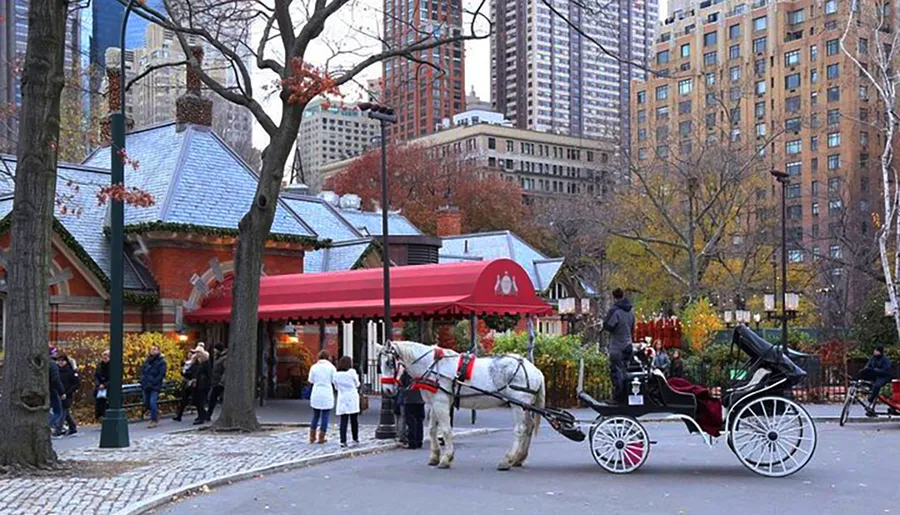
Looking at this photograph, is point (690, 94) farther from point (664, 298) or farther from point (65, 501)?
point (65, 501)

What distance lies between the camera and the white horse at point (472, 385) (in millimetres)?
16031

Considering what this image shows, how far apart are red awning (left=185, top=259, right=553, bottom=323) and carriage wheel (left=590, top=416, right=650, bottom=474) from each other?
8.72 metres

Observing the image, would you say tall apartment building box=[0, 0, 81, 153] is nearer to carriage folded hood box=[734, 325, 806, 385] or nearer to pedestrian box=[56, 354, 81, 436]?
pedestrian box=[56, 354, 81, 436]

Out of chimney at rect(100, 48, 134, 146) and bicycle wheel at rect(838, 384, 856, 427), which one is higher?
chimney at rect(100, 48, 134, 146)

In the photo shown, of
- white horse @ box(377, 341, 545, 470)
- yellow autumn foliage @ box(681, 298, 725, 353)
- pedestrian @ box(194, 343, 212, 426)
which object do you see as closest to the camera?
white horse @ box(377, 341, 545, 470)

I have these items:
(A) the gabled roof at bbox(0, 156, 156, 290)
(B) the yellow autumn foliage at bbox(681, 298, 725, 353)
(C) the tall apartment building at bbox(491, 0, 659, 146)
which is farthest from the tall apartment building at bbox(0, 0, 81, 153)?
(C) the tall apartment building at bbox(491, 0, 659, 146)

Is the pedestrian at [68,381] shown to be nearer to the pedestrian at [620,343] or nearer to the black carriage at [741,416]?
the black carriage at [741,416]

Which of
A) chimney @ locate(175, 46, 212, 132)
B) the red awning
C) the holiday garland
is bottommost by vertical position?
the red awning

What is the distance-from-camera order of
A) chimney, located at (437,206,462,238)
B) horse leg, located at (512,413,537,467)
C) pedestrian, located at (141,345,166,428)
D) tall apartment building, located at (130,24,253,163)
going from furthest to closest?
chimney, located at (437,206,462,238), tall apartment building, located at (130,24,253,163), pedestrian, located at (141,345,166,428), horse leg, located at (512,413,537,467)

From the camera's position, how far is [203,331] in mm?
30688

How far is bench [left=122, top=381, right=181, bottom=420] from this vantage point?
80.8 feet

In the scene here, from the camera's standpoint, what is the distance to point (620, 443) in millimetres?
15039

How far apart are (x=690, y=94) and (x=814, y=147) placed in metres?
16.5

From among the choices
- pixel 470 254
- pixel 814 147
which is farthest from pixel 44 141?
pixel 814 147
